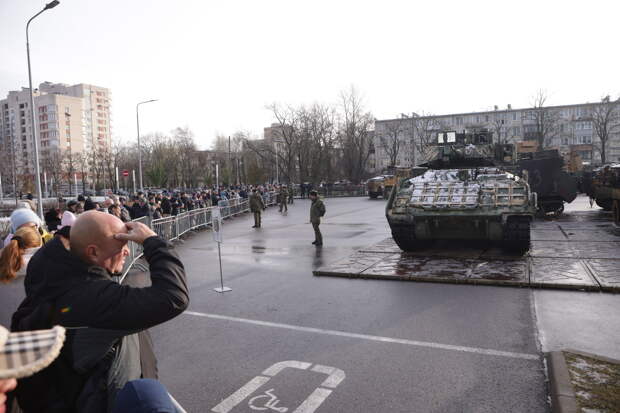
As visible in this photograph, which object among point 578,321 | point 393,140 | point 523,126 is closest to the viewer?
point 578,321

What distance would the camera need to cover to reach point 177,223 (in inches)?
663

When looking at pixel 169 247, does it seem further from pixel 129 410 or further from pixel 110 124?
pixel 110 124

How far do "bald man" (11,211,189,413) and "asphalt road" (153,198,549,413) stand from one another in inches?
93.1

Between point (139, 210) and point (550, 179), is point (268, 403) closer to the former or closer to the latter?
point (139, 210)

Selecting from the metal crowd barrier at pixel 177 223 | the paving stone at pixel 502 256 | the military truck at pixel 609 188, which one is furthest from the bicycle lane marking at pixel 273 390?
the military truck at pixel 609 188

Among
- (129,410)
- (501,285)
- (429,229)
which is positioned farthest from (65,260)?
(429,229)

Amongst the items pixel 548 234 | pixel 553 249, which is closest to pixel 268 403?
pixel 553 249

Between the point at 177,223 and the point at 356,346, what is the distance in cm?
1204

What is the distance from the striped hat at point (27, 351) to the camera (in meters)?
1.31

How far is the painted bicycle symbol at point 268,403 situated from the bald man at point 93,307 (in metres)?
2.15

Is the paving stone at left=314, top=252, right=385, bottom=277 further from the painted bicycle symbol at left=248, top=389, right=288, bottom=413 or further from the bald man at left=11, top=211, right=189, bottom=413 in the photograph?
the bald man at left=11, top=211, right=189, bottom=413

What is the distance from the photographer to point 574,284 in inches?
328

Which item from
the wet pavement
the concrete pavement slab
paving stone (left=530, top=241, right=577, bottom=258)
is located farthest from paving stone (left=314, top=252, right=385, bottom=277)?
paving stone (left=530, top=241, right=577, bottom=258)

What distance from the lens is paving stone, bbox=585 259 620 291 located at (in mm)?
8141
